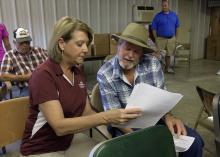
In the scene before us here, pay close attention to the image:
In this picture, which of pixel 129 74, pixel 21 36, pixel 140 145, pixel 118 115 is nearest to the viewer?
pixel 140 145

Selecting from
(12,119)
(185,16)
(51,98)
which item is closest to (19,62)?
(12,119)

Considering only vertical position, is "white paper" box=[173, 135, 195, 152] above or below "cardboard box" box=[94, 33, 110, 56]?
below

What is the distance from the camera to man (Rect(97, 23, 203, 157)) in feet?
5.45

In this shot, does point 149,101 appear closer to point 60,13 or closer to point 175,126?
point 175,126

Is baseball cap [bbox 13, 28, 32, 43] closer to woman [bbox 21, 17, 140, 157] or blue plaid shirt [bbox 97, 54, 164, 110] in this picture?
blue plaid shirt [bbox 97, 54, 164, 110]

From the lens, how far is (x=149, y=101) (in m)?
1.22

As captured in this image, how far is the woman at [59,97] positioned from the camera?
4.00ft

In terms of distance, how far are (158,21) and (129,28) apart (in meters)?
4.94

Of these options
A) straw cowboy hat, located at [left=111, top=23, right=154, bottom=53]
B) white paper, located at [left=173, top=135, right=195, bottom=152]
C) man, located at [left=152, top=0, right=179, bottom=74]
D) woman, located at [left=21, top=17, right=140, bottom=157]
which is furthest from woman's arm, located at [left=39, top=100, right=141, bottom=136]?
man, located at [left=152, top=0, right=179, bottom=74]

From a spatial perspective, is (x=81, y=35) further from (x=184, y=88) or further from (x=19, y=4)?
(x=19, y=4)

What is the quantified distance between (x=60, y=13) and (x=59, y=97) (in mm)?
4976

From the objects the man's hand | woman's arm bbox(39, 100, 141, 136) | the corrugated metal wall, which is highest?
the corrugated metal wall

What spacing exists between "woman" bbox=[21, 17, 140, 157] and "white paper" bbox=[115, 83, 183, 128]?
1.9 inches

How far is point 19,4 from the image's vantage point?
17.5 feet
